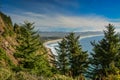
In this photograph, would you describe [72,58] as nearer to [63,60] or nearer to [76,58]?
[76,58]

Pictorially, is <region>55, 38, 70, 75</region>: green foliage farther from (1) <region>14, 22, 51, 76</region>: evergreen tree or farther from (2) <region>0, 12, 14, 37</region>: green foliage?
(2) <region>0, 12, 14, 37</region>: green foliage

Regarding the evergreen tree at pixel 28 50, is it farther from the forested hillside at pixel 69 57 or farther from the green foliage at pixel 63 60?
the green foliage at pixel 63 60

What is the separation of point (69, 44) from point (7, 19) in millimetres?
31383

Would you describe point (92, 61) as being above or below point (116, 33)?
below

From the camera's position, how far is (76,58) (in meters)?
46.5

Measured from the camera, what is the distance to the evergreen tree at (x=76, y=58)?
1802 inches

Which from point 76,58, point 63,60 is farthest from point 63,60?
point 76,58

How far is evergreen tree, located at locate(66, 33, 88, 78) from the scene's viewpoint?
45781 millimetres

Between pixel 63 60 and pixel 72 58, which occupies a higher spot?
pixel 72 58

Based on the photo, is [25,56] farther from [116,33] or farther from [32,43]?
[116,33]

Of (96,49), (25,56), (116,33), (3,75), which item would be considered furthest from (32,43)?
(3,75)

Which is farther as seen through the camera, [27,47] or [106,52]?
[106,52]

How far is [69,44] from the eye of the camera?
157 feet

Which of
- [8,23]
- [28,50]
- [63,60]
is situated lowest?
[63,60]
